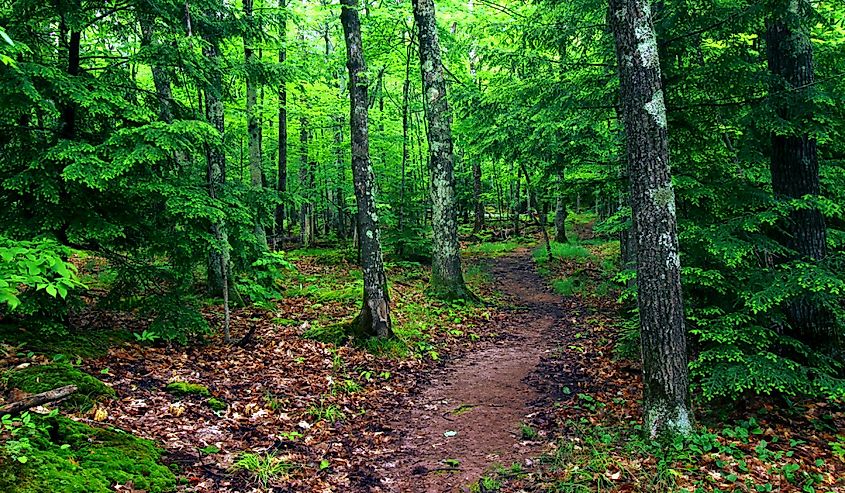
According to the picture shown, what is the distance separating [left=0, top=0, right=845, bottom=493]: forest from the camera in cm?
459

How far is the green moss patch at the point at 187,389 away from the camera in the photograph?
5.70 m

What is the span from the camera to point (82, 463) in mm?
3691

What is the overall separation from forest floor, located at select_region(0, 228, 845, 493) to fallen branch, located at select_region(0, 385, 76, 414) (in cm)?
30

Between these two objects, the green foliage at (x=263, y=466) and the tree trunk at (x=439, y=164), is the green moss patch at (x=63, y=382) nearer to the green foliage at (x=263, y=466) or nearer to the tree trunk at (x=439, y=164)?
the green foliage at (x=263, y=466)

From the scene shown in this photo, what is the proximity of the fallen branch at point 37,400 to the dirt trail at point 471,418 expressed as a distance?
3111 mm

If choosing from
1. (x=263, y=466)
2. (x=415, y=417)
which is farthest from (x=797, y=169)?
(x=263, y=466)

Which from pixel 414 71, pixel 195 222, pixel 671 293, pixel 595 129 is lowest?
pixel 671 293

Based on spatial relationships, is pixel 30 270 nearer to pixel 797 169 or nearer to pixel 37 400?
pixel 37 400

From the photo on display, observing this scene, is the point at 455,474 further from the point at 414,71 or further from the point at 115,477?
the point at 414,71

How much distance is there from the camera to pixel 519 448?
543cm

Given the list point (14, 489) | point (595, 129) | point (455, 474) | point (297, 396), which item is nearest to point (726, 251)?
point (455, 474)

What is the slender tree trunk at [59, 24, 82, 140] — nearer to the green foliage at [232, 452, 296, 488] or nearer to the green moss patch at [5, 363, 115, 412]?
the green moss patch at [5, 363, 115, 412]

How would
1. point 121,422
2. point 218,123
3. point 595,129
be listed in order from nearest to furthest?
point 121,422, point 595,129, point 218,123

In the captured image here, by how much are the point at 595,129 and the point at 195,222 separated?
25.1ft
